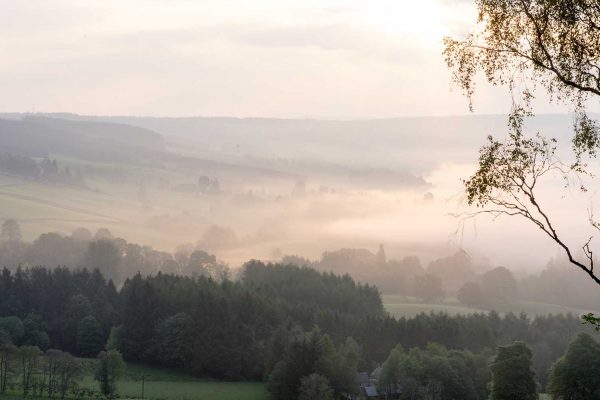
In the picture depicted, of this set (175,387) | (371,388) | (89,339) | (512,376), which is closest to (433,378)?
(371,388)

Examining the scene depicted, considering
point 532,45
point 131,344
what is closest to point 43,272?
point 131,344

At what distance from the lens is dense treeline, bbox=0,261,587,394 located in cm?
11794

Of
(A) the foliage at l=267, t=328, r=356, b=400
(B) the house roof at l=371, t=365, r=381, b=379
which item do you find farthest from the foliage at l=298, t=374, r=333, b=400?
(B) the house roof at l=371, t=365, r=381, b=379

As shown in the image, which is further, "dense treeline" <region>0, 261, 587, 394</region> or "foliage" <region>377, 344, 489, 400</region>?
"dense treeline" <region>0, 261, 587, 394</region>

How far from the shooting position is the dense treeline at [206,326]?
117938 millimetres

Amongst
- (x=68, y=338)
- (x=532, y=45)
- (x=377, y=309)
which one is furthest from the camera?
(x=377, y=309)

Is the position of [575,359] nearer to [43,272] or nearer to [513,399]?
[513,399]

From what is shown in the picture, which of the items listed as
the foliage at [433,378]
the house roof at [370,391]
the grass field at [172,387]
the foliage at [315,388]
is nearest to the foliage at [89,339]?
the grass field at [172,387]

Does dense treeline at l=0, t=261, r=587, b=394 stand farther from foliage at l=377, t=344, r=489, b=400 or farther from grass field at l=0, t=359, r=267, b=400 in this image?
foliage at l=377, t=344, r=489, b=400

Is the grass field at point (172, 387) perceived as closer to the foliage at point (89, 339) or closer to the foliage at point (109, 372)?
the foliage at point (109, 372)

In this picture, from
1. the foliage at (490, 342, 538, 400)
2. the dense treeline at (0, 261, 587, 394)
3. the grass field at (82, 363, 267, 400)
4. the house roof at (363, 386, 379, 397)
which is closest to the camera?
the foliage at (490, 342, 538, 400)

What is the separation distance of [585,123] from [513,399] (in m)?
71.8

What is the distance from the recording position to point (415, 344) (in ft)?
430

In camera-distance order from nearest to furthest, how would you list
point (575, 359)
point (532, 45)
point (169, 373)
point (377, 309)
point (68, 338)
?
point (532, 45) → point (575, 359) → point (169, 373) → point (68, 338) → point (377, 309)
